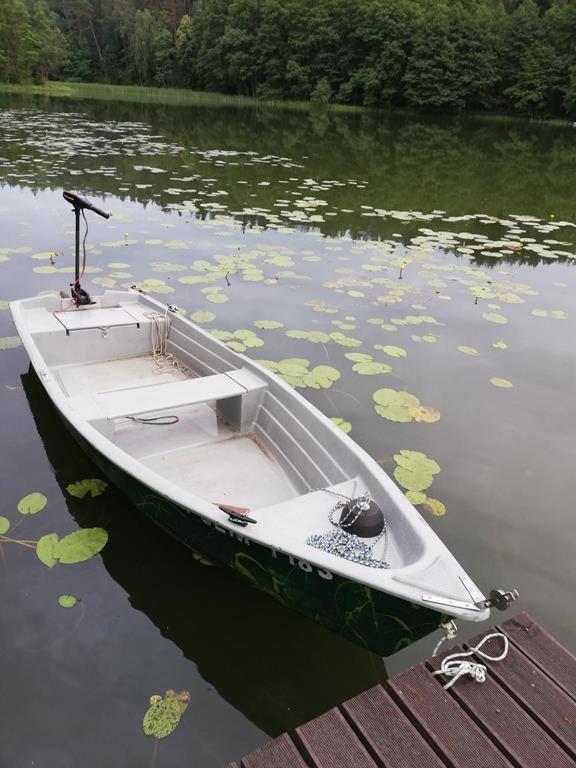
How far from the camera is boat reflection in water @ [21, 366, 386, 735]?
2.19 metres

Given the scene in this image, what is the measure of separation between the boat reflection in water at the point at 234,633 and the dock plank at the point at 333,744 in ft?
1.13

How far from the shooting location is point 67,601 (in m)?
2.46

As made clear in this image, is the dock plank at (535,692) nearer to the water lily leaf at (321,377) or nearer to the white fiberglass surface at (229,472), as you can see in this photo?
the white fiberglass surface at (229,472)

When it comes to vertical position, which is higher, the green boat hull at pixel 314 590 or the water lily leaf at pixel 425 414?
the green boat hull at pixel 314 590

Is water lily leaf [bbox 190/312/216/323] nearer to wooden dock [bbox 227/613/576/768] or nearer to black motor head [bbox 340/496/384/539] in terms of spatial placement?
black motor head [bbox 340/496/384/539]

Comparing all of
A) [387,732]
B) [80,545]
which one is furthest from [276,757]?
[80,545]

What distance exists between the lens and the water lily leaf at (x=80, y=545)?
265 centimetres

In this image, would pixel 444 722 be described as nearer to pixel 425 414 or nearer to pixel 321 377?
pixel 425 414

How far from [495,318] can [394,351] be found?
168 centimetres

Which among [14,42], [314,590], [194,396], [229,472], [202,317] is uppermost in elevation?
[14,42]

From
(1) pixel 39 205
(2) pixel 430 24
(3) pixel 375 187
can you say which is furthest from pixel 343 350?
(2) pixel 430 24

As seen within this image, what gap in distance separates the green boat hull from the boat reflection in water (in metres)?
0.23

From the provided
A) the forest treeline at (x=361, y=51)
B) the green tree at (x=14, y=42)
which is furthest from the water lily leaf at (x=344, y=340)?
the green tree at (x=14, y=42)

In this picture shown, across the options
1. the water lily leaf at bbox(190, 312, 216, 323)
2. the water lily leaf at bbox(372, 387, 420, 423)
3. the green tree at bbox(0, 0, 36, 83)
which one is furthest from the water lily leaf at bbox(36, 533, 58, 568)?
the green tree at bbox(0, 0, 36, 83)
